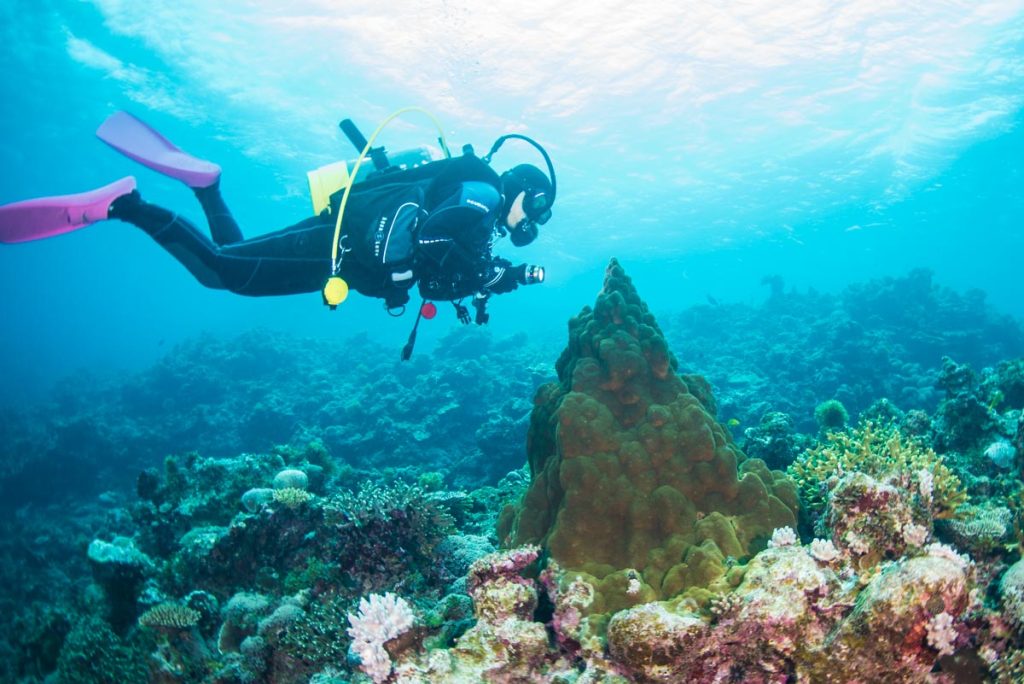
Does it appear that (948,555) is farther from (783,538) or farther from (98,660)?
(98,660)

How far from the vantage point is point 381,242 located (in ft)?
18.7

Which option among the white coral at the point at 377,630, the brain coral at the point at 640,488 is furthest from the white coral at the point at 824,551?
the white coral at the point at 377,630

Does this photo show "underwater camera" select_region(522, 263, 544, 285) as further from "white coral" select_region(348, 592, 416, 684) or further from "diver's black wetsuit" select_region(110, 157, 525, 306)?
"white coral" select_region(348, 592, 416, 684)

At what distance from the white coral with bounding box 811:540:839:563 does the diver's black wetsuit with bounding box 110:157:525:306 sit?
13.2 ft

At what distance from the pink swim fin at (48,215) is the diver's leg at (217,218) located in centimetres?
125

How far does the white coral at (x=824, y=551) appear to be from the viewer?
2.94 meters

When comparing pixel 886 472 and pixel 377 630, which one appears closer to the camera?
pixel 377 630

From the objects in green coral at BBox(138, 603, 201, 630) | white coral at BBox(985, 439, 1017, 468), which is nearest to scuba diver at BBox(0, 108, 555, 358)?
green coral at BBox(138, 603, 201, 630)

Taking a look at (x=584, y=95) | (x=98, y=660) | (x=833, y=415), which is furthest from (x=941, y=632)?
(x=584, y=95)

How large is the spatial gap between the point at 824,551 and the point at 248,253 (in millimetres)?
6108

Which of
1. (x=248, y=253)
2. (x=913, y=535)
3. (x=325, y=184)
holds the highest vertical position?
(x=325, y=184)

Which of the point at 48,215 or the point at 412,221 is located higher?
the point at 412,221

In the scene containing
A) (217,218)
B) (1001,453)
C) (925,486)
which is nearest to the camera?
(925,486)

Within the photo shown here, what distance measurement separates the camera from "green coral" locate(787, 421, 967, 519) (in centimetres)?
354
